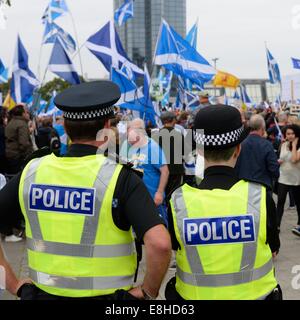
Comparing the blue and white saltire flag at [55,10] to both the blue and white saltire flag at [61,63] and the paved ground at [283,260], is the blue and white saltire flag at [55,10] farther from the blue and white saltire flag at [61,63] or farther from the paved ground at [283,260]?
the paved ground at [283,260]

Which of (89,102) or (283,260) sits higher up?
(89,102)

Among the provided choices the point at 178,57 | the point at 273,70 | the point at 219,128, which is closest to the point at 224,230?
the point at 219,128

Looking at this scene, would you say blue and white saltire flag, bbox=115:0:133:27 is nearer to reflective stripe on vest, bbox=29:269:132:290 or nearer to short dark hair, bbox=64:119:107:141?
short dark hair, bbox=64:119:107:141

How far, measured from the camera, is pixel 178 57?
35.6ft

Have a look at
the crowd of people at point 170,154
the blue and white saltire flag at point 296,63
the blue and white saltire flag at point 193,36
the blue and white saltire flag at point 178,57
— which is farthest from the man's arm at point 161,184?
the blue and white saltire flag at point 193,36

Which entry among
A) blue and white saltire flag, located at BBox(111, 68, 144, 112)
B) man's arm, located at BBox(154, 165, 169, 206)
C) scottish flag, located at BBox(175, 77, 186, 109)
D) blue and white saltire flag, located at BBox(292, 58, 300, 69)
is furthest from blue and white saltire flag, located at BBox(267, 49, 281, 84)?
man's arm, located at BBox(154, 165, 169, 206)

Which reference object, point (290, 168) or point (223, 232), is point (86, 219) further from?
point (290, 168)

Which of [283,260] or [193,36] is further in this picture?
[193,36]

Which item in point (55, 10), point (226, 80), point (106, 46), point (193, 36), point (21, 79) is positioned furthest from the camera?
point (226, 80)

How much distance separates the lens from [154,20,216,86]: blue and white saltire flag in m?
10.7

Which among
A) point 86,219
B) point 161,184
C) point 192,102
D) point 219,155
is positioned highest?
point 219,155

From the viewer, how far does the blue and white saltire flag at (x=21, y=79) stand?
1144 cm

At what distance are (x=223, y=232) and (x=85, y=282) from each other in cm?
68

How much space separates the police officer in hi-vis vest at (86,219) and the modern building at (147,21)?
16.1m
